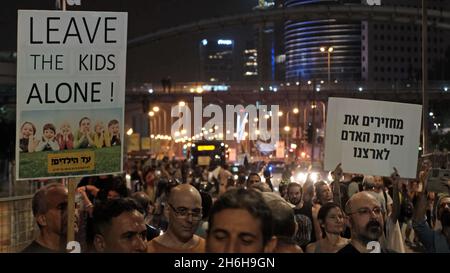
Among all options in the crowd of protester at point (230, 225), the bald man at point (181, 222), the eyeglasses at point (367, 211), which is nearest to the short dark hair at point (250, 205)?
the crowd of protester at point (230, 225)

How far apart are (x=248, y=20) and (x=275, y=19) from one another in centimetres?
350

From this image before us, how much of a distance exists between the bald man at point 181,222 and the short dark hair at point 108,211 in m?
0.43

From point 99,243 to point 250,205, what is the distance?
4.22 feet

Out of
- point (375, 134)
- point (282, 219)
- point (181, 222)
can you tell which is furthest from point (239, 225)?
point (375, 134)

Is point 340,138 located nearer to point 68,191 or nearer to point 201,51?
point 68,191

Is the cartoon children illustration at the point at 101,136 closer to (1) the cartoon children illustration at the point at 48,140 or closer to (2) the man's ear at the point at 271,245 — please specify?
(1) the cartoon children illustration at the point at 48,140

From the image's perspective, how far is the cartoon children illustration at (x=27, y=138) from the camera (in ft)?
19.1

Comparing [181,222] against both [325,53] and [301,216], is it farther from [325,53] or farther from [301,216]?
[325,53]

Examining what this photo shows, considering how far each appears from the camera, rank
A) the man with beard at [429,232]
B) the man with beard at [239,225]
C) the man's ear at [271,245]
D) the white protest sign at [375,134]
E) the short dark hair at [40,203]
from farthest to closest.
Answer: the white protest sign at [375,134] → the man with beard at [429,232] → the short dark hair at [40,203] → the man's ear at [271,245] → the man with beard at [239,225]

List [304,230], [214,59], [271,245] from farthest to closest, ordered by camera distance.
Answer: [214,59], [304,230], [271,245]

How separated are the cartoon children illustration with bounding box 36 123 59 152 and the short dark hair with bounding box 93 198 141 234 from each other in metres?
1.26

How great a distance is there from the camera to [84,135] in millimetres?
6043

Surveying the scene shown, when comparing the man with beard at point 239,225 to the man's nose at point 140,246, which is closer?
the man with beard at point 239,225

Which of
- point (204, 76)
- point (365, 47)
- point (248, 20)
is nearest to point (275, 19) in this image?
point (248, 20)
